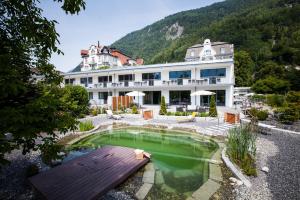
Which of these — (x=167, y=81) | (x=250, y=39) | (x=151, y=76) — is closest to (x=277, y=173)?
(x=167, y=81)

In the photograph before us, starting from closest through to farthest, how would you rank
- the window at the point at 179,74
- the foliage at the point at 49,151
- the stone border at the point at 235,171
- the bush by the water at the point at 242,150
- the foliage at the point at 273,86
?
the foliage at the point at 49,151 → the stone border at the point at 235,171 → the bush by the water at the point at 242,150 → the window at the point at 179,74 → the foliage at the point at 273,86

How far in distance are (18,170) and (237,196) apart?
25.5ft

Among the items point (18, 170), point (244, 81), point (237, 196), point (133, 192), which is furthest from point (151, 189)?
point (244, 81)

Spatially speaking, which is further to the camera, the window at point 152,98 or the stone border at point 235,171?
the window at point 152,98

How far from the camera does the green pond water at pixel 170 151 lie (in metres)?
6.53

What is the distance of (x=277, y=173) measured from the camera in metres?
6.47

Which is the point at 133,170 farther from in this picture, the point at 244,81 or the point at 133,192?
the point at 244,81

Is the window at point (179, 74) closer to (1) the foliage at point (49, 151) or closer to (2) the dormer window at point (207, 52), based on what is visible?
(2) the dormer window at point (207, 52)

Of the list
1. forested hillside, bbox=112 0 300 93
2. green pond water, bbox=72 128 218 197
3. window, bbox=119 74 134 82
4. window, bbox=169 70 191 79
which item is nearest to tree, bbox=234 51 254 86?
forested hillside, bbox=112 0 300 93

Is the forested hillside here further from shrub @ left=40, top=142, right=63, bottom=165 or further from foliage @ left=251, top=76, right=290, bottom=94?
shrub @ left=40, top=142, right=63, bottom=165

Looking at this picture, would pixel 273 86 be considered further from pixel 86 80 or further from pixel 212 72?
pixel 86 80

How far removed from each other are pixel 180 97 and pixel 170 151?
1790cm

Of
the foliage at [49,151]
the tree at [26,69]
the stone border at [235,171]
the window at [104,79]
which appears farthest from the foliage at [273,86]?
the foliage at [49,151]

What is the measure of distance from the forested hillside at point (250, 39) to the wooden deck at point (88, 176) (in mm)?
37204
